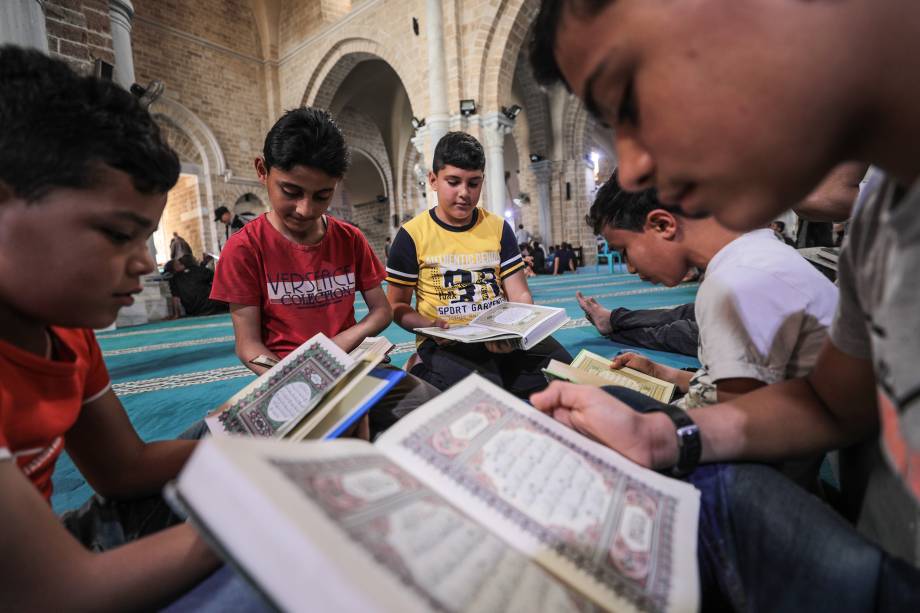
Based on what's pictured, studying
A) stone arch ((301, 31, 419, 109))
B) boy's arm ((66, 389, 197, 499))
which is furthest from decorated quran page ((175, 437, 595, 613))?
stone arch ((301, 31, 419, 109))

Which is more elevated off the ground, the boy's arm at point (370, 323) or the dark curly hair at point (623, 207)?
the dark curly hair at point (623, 207)

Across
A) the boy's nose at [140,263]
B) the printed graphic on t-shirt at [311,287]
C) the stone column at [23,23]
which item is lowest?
the printed graphic on t-shirt at [311,287]

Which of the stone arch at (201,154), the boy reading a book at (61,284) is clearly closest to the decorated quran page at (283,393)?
the boy reading a book at (61,284)

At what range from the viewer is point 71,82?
2.16 ft

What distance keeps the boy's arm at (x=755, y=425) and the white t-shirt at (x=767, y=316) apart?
0.40 ft

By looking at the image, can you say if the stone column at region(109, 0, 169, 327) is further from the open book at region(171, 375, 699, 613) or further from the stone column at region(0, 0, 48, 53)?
the open book at region(171, 375, 699, 613)

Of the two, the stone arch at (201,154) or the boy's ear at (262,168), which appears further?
the stone arch at (201,154)

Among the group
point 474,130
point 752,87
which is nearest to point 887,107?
point 752,87

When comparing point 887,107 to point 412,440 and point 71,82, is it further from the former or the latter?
point 71,82

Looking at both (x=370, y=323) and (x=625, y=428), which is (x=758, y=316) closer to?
(x=625, y=428)

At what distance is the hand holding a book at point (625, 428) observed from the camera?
2.41ft

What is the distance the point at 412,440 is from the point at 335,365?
0.50 meters

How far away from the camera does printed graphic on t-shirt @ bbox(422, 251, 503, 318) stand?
2.05 metres

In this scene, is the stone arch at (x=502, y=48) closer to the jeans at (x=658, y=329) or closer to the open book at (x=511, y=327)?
the jeans at (x=658, y=329)
